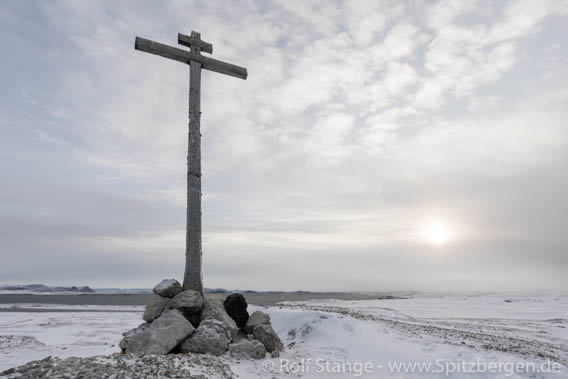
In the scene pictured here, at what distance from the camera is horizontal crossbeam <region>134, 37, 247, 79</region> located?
11016 mm

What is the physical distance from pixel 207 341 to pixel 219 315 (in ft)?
4.78

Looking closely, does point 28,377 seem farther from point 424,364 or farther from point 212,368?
point 424,364

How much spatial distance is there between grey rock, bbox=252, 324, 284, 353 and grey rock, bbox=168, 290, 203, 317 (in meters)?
1.78

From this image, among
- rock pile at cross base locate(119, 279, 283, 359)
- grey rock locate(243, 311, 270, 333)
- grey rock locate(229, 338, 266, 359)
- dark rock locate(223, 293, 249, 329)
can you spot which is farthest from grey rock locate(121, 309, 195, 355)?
dark rock locate(223, 293, 249, 329)

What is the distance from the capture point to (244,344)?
8.71 meters

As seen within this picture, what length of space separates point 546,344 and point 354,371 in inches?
295

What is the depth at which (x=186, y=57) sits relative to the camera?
11.7 meters

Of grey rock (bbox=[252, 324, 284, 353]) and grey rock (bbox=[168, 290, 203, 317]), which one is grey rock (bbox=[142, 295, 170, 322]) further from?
grey rock (bbox=[252, 324, 284, 353])

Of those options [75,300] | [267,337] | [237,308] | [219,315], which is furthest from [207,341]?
[75,300]

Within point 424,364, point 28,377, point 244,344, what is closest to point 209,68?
point 244,344

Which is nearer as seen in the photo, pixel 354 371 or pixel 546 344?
pixel 354 371

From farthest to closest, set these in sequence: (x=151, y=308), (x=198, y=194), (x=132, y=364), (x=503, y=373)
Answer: (x=198, y=194) → (x=151, y=308) → (x=503, y=373) → (x=132, y=364)

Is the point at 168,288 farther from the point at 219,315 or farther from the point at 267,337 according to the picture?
the point at 267,337

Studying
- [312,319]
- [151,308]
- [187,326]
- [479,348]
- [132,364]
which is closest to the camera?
[132,364]
